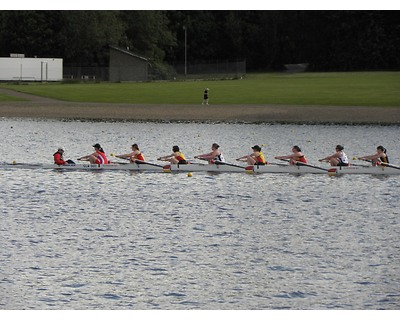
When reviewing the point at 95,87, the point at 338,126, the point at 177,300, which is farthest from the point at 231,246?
the point at 95,87

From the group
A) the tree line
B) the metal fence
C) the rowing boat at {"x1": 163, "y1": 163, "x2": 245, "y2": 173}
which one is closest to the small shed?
the metal fence

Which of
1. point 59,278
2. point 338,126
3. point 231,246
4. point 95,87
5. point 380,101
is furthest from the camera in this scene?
point 95,87

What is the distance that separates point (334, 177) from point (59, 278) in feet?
72.4

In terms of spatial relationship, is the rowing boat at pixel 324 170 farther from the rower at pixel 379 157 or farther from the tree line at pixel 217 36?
the tree line at pixel 217 36

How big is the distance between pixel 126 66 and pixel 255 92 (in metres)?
36.2

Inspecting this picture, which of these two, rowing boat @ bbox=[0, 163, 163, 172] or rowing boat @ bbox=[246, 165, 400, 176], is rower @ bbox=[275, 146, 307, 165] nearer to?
rowing boat @ bbox=[246, 165, 400, 176]

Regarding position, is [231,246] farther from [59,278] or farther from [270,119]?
[270,119]

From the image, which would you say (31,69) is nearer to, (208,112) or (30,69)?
(30,69)

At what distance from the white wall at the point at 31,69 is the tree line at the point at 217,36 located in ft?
27.8

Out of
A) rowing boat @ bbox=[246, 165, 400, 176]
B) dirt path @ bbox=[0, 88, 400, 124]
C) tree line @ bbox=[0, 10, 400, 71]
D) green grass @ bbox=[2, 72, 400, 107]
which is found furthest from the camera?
tree line @ bbox=[0, 10, 400, 71]

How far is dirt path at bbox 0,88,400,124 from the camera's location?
75.0 m

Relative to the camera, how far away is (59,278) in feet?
85.1

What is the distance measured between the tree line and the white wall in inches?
333

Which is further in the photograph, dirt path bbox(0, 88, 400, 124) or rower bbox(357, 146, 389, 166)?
dirt path bbox(0, 88, 400, 124)
